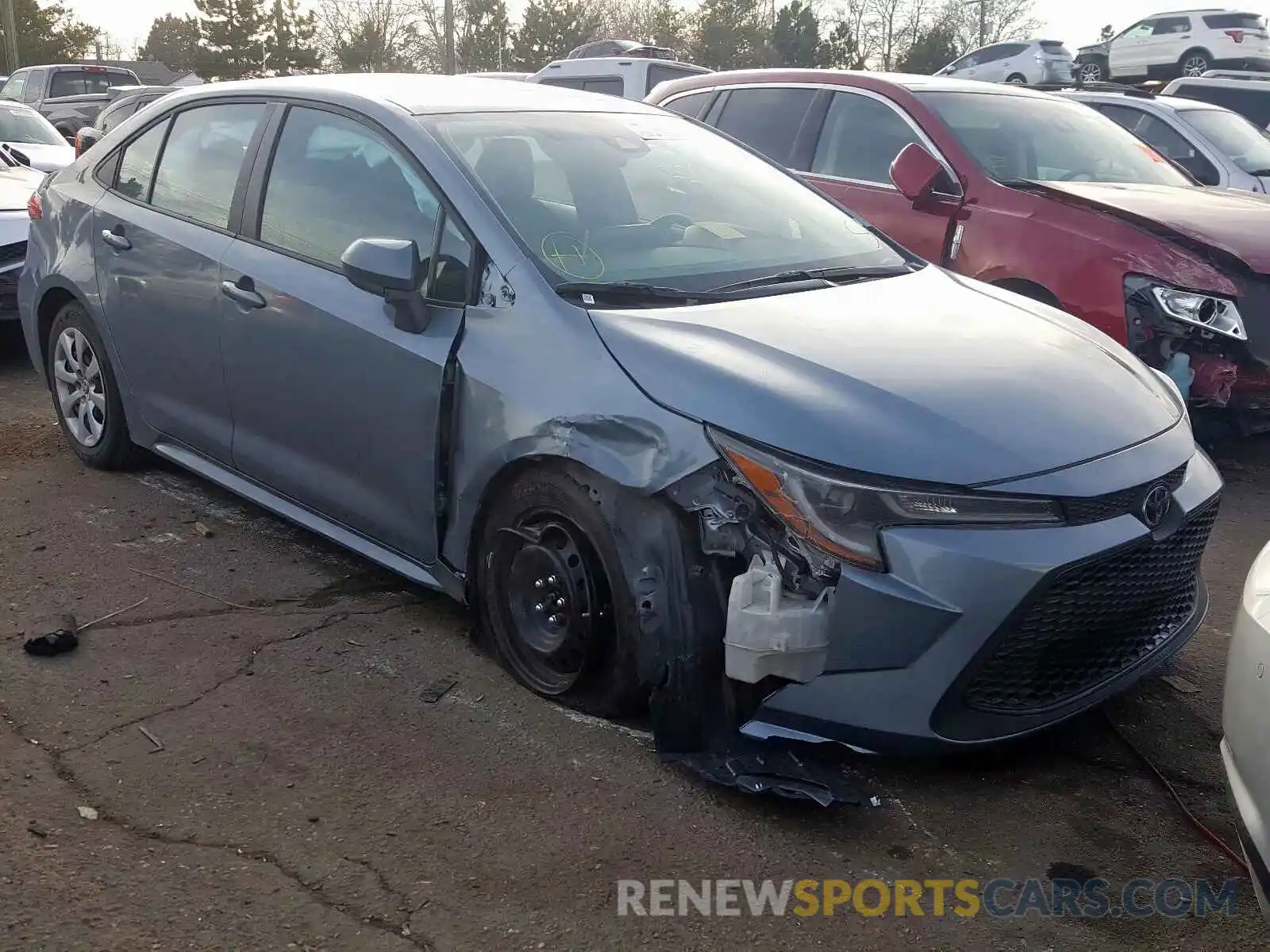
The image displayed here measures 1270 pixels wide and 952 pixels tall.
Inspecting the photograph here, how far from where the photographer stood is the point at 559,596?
324cm

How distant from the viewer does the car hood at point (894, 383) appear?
2838 mm

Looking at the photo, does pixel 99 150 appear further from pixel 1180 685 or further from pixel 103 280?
pixel 1180 685

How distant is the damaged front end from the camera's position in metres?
5.31

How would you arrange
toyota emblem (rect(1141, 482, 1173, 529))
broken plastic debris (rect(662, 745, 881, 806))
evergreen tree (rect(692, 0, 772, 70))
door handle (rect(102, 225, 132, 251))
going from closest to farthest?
broken plastic debris (rect(662, 745, 881, 806)) → toyota emblem (rect(1141, 482, 1173, 529)) → door handle (rect(102, 225, 132, 251)) → evergreen tree (rect(692, 0, 772, 70))

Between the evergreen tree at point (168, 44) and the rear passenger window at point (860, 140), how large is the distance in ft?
228

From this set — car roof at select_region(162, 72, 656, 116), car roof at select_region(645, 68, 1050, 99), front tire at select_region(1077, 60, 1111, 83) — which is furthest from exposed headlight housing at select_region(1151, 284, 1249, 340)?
front tire at select_region(1077, 60, 1111, 83)

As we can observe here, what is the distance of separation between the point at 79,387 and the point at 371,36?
5679 cm

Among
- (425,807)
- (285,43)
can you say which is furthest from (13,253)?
(285,43)

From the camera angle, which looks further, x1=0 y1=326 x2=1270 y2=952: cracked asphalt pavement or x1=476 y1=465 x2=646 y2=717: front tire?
x1=476 y1=465 x2=646 y2=717: front tire

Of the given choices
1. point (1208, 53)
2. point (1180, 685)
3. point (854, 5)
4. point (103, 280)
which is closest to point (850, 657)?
point (1180, 685)

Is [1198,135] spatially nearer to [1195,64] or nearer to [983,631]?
[983,631]

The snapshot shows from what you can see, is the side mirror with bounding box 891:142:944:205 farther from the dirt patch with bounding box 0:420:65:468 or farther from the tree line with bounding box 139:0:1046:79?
the tree line with bounding box 139:0:1046:79

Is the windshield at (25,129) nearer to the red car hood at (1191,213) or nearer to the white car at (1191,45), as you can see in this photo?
the red car hood at (1191,213)

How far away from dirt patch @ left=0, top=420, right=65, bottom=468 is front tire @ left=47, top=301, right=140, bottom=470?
29cm
